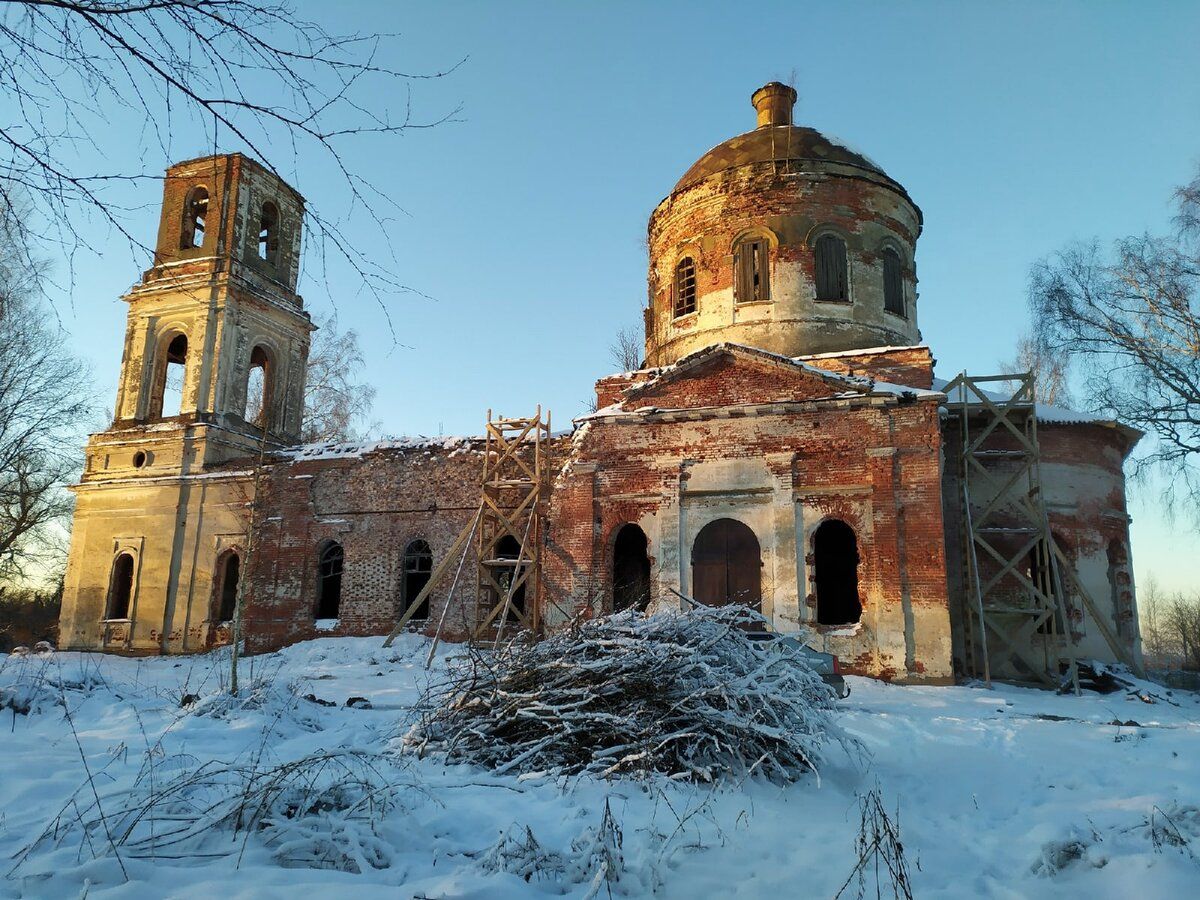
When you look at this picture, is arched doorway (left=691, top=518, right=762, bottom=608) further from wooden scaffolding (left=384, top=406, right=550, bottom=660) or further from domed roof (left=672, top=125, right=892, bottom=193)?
domed roof (left=672, top=125, right=892, bottom=193)

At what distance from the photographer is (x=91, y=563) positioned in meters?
22.2

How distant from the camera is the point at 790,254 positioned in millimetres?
18656

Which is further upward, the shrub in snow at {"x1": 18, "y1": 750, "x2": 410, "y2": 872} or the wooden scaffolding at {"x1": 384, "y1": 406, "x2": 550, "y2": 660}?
the wooden scaffolding at {"x1": 384, "y1": 406, "x2": 550, "y2": 660}

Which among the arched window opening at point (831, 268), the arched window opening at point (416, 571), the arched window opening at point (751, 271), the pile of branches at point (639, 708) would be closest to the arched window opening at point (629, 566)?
the arched window opening at point (416, 571)

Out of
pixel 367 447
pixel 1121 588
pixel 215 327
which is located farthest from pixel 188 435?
pixel 1121 588

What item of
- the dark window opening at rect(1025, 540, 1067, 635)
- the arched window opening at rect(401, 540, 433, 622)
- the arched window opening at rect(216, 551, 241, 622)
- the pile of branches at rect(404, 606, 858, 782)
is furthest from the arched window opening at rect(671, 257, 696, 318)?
the pile of branches at rect(404, 606, 858, 782)

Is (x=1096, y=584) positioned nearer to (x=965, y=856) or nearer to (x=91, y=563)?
(x=965, y=856)

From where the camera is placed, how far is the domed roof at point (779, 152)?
19188 mm

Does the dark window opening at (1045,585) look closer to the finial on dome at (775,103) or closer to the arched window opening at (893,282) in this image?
the arched window opening at (893,282)

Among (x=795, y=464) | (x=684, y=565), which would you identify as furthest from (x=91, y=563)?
(x=795, y=464)

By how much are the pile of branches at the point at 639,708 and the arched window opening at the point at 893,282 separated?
531 inches

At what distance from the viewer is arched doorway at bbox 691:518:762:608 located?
15.0 metres

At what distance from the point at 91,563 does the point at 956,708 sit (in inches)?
819

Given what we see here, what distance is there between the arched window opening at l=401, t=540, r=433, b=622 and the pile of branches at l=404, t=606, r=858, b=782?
40.5ft
